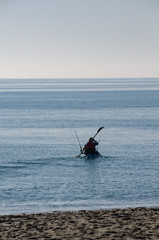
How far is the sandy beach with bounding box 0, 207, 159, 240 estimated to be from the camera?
17609 millimetres

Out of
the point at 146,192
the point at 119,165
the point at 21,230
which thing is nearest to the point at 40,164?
the point at 119,165

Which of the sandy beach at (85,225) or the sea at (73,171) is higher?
the sea at (73,171)

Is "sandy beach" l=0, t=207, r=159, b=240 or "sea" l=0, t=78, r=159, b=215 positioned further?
"sea" l=0, t=78, r=159, b=215

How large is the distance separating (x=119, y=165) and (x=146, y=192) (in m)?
9.03

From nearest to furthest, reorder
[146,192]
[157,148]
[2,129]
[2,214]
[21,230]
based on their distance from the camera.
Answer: [21,230] → [2,214] → [146,192] → [157,148] → [2,129]

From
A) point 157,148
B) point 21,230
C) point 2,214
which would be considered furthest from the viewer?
point 157,148

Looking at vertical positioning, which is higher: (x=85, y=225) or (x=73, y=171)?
(x=73, y=171)

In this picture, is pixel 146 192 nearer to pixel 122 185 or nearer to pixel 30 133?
pixel 122 185

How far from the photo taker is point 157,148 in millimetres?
45625

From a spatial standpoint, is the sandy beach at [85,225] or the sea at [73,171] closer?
the sandy beach at [85,225]

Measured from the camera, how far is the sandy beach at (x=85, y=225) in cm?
1761

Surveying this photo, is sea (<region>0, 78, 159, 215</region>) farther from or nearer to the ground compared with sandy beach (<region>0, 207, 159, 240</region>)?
farther from the ground

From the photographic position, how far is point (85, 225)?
19391 mm

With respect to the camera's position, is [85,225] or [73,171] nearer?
[85,225]
